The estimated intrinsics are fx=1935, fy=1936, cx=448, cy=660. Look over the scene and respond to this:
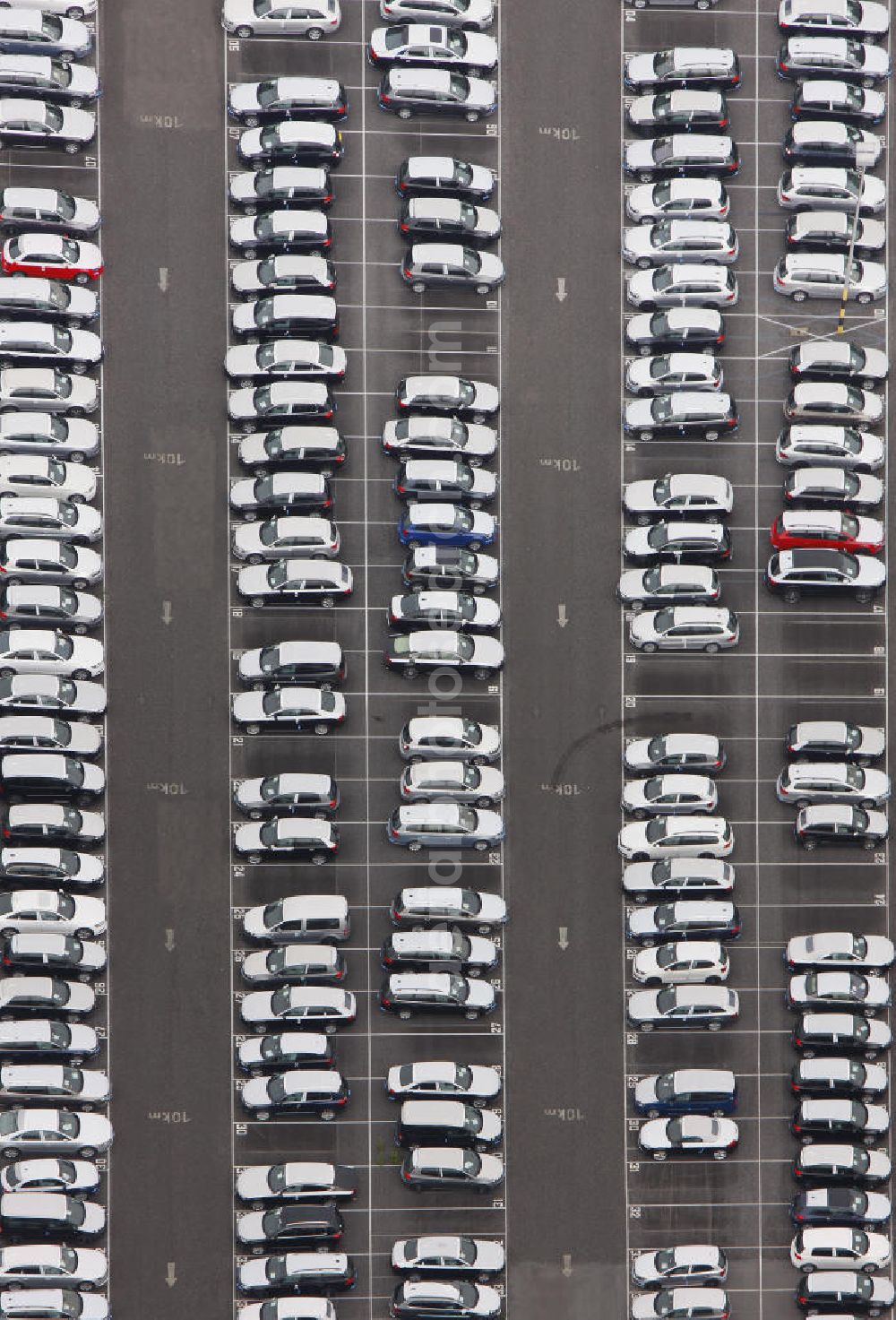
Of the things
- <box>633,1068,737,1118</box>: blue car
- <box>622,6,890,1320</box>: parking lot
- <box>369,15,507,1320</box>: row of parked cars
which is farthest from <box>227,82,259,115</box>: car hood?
<box>633,1068,737,1118</box>: blue car

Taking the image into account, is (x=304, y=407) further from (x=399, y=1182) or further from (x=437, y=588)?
(x=399, y=1182)

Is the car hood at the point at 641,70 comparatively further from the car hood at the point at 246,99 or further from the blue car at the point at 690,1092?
the blue car at the point at 690,1092

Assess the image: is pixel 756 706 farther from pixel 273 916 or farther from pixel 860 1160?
pixel 273 916

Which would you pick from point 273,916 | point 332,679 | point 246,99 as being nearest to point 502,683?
point 332,679

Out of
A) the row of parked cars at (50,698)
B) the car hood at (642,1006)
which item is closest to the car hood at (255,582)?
the row of parked cars at (50,698)

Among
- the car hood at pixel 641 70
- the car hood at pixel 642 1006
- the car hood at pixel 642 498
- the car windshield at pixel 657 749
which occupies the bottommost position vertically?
the car hood at pixel 642 1006

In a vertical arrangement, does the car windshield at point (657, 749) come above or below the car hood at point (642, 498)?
below

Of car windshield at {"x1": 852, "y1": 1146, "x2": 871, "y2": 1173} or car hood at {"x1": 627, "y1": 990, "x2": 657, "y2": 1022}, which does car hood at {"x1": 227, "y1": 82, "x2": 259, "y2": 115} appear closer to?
car hood at {"x1": 627, "y1": 990, "x2": 657, "y2": 1022}

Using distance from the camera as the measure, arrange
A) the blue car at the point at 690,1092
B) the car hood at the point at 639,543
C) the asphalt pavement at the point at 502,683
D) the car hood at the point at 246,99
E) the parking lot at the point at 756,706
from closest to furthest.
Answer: the blue car at the point at 690,1092, the asphalt pavement at the point at 502,683, the parking lot at the point at 756,706, the car hood at the point at 639,543, the car hood at the point at 246,99

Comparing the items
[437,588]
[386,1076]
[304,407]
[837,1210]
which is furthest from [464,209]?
[837,1210]
